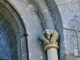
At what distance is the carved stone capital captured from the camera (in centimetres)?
517

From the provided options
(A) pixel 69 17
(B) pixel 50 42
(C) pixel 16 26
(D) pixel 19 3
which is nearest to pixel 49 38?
(B) pixel 50 42

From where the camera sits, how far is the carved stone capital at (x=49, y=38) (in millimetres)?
5168

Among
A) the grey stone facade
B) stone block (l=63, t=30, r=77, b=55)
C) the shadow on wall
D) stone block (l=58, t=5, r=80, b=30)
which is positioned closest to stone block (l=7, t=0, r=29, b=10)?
the grey stone facade

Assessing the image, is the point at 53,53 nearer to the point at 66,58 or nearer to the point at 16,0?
the point at 66,58

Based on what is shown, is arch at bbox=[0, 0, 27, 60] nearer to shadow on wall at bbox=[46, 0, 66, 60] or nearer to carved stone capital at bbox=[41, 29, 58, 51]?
carved stone capital at bbox=[41, 29, 58, 51]

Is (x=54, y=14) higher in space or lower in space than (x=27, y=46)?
higher

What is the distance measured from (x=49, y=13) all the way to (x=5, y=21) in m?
0.52

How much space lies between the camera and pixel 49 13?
546cm

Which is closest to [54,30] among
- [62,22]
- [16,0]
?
[62,22]

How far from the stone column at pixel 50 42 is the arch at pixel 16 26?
228 millimetres

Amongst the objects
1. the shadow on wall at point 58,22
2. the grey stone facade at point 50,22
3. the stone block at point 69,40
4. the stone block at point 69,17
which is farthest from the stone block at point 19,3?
the stone block at point 69,40

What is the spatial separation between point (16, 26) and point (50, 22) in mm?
374

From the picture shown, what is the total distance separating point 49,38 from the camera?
17.0 ft

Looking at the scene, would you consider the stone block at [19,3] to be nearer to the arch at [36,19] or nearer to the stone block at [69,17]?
the arch at [36,19]
